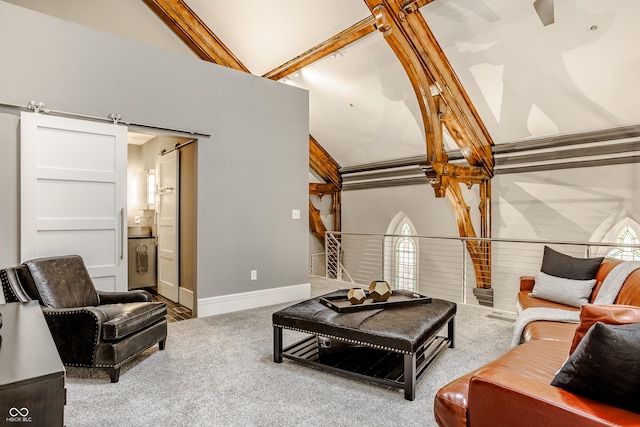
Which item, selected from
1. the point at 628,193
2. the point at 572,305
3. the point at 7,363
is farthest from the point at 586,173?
the point at 7,363

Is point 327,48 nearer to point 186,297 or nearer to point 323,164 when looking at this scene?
point 323,164

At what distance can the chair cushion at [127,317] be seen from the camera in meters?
2.51

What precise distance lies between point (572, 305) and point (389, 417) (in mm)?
1980

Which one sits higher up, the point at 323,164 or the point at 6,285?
the point at 323,164

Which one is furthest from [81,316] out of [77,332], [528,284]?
[528,284]

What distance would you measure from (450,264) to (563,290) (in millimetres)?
4053

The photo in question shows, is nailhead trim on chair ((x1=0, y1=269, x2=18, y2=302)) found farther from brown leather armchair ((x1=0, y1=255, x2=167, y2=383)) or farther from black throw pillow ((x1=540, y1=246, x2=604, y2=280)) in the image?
black throw pillow ((x1=540, y1=246, x2=604, y2=280))

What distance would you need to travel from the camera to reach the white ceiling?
415 cm

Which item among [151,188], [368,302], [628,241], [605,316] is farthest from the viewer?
[151,188]

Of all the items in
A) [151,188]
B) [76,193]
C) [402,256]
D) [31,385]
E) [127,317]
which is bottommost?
[402,256]

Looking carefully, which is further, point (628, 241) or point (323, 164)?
point (323, 164)

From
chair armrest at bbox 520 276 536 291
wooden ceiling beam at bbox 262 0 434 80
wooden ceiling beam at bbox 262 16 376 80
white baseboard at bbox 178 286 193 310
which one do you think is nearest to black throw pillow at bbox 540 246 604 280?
chair armrest at bbox 520 276 536 291

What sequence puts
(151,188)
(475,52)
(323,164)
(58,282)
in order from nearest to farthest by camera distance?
(58,282), (475,52), (151,188), (323,164)

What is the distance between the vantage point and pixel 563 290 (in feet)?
10.3
